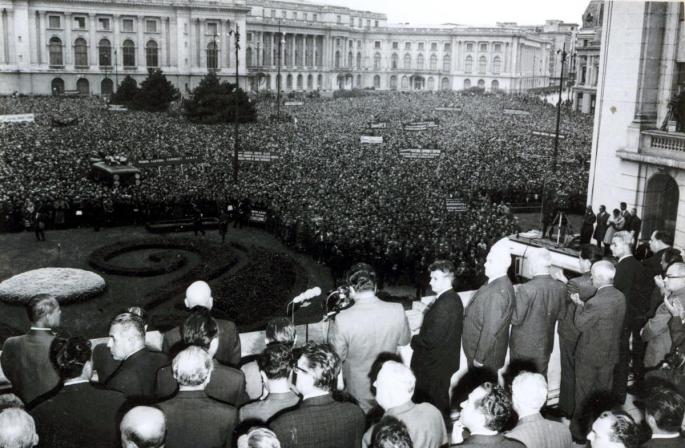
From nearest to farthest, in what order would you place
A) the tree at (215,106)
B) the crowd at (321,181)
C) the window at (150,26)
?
the crowd at (321,181), the tree at (215,106), the window at (150,26)

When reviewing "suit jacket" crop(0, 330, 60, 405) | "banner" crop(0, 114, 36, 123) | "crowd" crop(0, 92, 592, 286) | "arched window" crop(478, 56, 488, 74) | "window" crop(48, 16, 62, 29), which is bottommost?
"crowd" crop(0, 92, 592, 286)

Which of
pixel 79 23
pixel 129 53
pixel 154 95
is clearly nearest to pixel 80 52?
pixel 79 23

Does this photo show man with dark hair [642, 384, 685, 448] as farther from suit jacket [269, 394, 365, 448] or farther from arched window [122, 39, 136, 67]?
arched window [122, 39, 136, 67]

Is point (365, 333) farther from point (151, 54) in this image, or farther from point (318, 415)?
point (151, 54)

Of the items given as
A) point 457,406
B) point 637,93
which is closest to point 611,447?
point 457,406

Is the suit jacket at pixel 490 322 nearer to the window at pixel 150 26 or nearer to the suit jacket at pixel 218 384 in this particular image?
the suit jacket at pixel 218 384

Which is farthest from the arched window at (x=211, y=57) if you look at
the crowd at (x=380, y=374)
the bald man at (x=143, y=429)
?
the bald man at (x=143, y=429)

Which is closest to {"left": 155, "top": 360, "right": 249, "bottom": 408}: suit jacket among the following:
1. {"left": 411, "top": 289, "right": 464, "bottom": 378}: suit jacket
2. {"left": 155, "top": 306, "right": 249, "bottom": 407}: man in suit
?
{"left": 155, "top": 306, "right": 249, "bottom": 407}: man in suit
